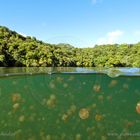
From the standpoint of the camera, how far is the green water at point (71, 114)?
27.6ft

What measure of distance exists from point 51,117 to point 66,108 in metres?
0.56

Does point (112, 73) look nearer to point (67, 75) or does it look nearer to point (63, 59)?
point (67, 75)

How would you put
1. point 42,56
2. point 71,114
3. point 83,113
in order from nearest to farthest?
point 71,114
point 83,113
point 42,56

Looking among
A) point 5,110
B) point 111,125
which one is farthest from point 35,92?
point 111,125

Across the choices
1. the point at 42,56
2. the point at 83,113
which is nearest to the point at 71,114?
the point at 83,113

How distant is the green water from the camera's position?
8.41 metres

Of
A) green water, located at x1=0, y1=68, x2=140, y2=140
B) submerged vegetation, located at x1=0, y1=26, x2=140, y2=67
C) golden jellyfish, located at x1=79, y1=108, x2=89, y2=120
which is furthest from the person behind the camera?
submerged vegetation, located at x1=0, y1=26, x2=140, y2=67

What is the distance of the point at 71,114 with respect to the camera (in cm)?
892

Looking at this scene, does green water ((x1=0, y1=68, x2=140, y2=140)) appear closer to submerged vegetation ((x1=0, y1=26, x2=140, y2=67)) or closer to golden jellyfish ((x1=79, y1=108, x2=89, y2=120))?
golden jellyfish ((x1=79, y1=108, x2=89, y2=120))

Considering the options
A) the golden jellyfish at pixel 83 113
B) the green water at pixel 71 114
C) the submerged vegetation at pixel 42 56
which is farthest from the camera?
the submerged vegetation at pixel 42 56

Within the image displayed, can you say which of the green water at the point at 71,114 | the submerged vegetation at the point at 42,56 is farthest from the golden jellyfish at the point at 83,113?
the submerged vegetation at the point at 42,56

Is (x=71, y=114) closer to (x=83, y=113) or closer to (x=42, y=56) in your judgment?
(x=83, y=113)

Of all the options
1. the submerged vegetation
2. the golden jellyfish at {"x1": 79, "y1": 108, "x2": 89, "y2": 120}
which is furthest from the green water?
the submerged vegetation

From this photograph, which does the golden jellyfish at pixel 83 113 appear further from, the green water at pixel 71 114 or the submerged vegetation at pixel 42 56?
the submerged vegetation at pixel 42 56
